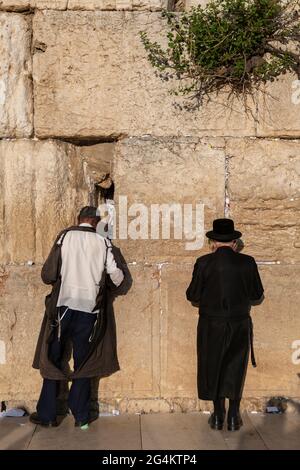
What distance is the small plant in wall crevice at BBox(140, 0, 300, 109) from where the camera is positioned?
486 cm

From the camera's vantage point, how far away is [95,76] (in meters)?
5.02

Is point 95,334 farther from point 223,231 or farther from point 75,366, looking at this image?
point 223,231

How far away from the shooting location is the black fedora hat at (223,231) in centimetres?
462

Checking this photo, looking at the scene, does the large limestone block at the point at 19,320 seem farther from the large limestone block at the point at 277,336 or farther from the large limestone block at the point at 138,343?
the large limestone block at the point at 277,336

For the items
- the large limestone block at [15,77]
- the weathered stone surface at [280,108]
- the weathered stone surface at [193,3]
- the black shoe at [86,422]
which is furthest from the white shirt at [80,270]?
the weathered stone surface at [193,3]

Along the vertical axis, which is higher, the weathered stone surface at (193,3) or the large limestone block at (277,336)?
the weathered stone surface at (193,3)

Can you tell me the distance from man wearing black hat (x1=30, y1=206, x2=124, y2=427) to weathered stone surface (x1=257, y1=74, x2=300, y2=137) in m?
1.80

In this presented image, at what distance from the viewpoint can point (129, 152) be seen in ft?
16.6

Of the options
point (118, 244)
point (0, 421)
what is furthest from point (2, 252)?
point (0, 421)

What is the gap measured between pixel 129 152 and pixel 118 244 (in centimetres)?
84

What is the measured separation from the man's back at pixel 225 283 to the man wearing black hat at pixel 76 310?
26.6 inches

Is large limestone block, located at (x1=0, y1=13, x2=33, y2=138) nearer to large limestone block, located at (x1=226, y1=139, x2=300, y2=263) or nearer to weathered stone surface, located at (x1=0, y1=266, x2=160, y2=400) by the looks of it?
weathered stone surface, located at (x1=0, y1=266, x2=160, y2=400)

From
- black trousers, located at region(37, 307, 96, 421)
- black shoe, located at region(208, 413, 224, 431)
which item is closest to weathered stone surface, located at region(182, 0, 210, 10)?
black trousers, located at region(37, 307, 96, 421)
